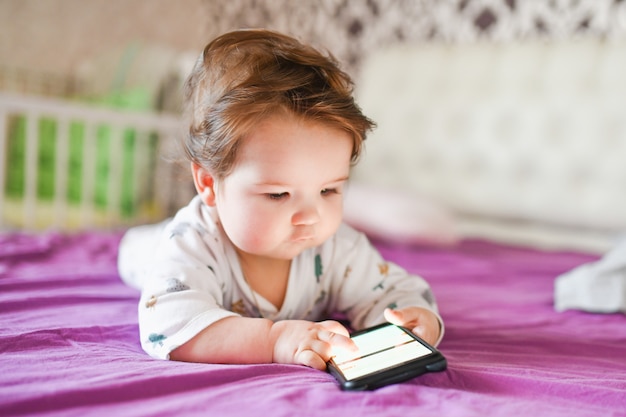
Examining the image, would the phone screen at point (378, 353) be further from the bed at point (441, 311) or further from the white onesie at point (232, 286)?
the white onesie at point (232, 286)

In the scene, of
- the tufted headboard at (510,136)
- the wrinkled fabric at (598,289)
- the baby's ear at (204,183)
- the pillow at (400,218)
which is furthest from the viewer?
the tufted headboard at (510,136)

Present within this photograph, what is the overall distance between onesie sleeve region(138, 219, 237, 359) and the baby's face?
66 millimetres

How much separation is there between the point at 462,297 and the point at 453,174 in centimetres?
104

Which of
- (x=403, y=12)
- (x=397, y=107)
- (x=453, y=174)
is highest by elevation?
(x=403, y=12)

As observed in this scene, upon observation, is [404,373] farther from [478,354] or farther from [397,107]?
[397,107]

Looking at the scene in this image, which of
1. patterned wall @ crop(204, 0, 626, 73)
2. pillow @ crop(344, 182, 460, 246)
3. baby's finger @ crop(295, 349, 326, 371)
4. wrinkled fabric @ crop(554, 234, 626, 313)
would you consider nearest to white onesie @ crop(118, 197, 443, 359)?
baby's finger @ crop(295, 349, 326, 371)

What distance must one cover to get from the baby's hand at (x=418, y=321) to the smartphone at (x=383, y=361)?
0.03 m

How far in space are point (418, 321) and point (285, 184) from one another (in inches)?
10.6

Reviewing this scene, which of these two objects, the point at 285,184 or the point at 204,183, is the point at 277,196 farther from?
the point at 204,183

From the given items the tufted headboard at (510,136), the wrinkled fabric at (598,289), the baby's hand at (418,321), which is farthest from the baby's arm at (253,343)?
the tufted headboard at (510,136)

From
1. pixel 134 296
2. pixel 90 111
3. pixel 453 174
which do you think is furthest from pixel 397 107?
pixel 134 296

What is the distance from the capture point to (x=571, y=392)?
0.64 m

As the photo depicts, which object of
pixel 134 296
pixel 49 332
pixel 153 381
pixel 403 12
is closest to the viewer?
pixel 153 381

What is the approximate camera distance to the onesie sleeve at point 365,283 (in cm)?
88
